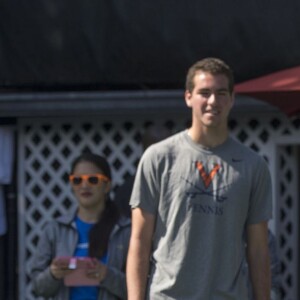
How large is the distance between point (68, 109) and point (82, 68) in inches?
15.8

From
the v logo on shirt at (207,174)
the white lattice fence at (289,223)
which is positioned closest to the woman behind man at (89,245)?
the v logo on shirt at (207,174)

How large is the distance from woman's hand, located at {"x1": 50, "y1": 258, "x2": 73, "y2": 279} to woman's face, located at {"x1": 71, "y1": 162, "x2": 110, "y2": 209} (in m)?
0.40

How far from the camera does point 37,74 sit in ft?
26.7

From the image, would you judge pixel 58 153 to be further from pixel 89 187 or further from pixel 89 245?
pixel 89 245

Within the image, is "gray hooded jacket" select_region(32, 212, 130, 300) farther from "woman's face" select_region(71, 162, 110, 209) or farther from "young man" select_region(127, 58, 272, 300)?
"young man" select_region(127, 58, 272, 300)

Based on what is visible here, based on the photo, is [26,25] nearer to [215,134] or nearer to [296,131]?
[296,131]

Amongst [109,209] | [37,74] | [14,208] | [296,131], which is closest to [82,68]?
[37,74]

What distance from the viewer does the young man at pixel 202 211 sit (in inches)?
174

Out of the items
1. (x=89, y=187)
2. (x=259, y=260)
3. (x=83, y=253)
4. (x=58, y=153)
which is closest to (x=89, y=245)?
(x=83, y=253)

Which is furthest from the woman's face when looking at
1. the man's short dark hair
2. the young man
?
the man's short dark hair

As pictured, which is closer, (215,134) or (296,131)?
(215,134)

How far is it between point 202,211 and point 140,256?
33 centimetres

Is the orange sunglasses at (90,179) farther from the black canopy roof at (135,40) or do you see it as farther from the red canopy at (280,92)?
the black canopy roof at (135,40)

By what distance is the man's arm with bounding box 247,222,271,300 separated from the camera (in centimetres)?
452
